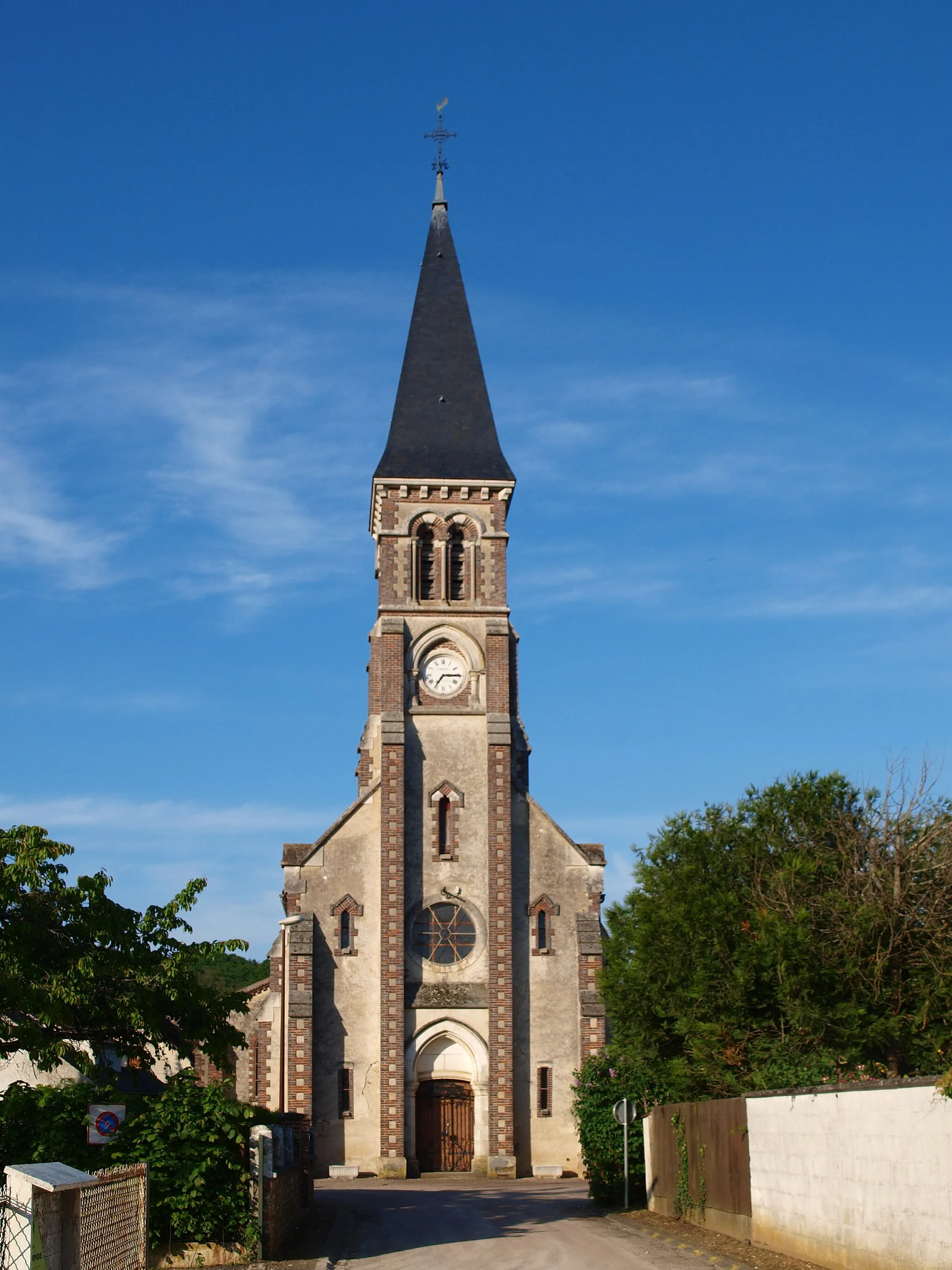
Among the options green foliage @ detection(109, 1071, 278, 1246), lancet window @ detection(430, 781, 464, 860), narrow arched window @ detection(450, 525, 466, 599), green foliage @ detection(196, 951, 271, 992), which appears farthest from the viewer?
green foliage @ detection(196, 951, 271, 992)

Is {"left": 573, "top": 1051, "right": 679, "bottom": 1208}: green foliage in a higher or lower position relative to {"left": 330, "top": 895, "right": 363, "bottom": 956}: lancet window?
lower

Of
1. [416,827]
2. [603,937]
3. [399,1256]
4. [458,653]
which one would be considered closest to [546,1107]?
[603,937]

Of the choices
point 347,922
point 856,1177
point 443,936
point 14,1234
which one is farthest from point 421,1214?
point 14,1234

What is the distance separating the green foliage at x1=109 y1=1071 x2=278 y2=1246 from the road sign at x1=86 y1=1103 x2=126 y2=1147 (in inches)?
9.0

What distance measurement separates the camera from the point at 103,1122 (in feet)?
58.4

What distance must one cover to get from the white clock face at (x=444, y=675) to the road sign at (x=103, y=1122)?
2172cm

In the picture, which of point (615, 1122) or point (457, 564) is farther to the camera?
point (457, 564)

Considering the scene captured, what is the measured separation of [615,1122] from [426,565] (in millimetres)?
17260

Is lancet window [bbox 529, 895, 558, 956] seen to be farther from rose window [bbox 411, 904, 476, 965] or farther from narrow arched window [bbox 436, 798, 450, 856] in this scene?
narrow arched window [bbox 436, 798, 450, 856]

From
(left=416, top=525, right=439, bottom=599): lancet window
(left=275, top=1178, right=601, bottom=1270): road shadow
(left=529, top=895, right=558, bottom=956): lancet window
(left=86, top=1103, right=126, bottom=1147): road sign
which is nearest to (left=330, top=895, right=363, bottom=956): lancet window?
(left=529, top=895, right=558, bottom=956): lancet window

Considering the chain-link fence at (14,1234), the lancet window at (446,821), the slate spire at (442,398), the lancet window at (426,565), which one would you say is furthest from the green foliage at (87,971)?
the slate spire at (442,398)

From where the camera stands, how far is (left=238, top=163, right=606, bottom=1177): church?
36.1m

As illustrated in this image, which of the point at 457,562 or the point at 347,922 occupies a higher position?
the point at 457,562

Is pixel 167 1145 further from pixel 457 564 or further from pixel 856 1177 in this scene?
pixel 457 564
